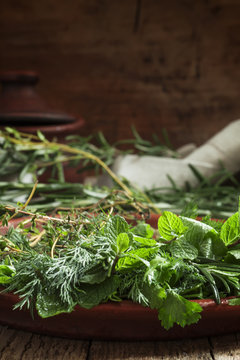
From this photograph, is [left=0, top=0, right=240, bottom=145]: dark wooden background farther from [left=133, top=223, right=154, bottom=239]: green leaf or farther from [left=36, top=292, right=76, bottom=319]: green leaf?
[left=36, top=292, right=76, bottom=319]: green leaf

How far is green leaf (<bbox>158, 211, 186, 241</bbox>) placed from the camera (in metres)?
0.51

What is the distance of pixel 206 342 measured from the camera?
48 centimetres

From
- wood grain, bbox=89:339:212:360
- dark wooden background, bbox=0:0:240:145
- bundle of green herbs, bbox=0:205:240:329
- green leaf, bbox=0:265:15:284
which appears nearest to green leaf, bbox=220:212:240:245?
bundle of green herbs, bbox=0:205:240:329

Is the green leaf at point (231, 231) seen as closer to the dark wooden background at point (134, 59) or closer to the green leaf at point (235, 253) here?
the green leaf at point (235, 253)

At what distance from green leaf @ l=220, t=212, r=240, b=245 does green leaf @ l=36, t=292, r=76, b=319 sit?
7.1 inches

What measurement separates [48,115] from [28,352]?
35.3 inches

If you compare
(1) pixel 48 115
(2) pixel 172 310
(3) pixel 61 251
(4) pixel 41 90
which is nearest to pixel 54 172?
(1) pixel 48 115

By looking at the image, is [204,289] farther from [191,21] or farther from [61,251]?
[191,21]

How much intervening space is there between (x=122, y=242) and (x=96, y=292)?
0.05 m

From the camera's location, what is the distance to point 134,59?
1.94 meters

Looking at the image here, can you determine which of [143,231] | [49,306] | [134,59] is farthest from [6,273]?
A: [134,59]

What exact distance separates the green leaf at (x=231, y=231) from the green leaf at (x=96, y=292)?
13 cm

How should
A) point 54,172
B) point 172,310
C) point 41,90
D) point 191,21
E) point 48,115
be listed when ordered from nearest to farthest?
point 172,310 → point 54,172 → point 48,115 → point 191,21 → point 41,90

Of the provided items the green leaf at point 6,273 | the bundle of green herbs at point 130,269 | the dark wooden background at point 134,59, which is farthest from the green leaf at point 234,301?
the dark wooden background at point 134,59
